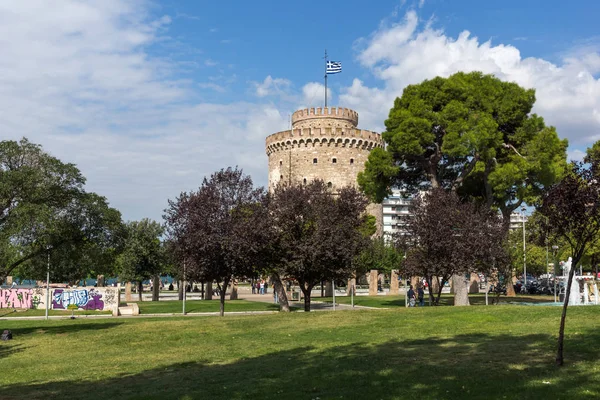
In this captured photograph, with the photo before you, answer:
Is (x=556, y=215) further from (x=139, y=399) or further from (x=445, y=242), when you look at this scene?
(x=445, y=242)

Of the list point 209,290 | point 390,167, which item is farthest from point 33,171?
point 209,290

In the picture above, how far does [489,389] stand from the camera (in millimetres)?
8820

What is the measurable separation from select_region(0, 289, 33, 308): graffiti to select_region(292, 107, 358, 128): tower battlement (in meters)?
40.0

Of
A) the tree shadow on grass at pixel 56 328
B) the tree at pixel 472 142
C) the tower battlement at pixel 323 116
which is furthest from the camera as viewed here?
the tower battlement at pixel 323 116

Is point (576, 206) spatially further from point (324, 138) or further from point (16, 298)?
point (324, 138)

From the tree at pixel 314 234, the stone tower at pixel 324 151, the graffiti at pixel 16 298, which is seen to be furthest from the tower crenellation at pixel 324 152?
the tree at pixel 314 234

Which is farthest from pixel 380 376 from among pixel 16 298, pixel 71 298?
pixel 16 298

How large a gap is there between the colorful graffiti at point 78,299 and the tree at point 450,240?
60.0 feet

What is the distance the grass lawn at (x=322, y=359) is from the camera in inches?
371

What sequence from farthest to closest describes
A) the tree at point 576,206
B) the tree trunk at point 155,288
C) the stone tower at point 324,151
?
the stone tower at point 324,151 < the tree trunk at point 155,288 < the tree at point 576,206

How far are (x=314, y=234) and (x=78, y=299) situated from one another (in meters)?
15.9

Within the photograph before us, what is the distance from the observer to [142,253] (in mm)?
48594

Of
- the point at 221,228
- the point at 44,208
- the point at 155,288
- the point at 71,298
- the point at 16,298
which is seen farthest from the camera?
the point at 155,288

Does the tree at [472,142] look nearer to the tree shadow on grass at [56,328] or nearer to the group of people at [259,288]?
the tree shadow on grass at [56,328]
